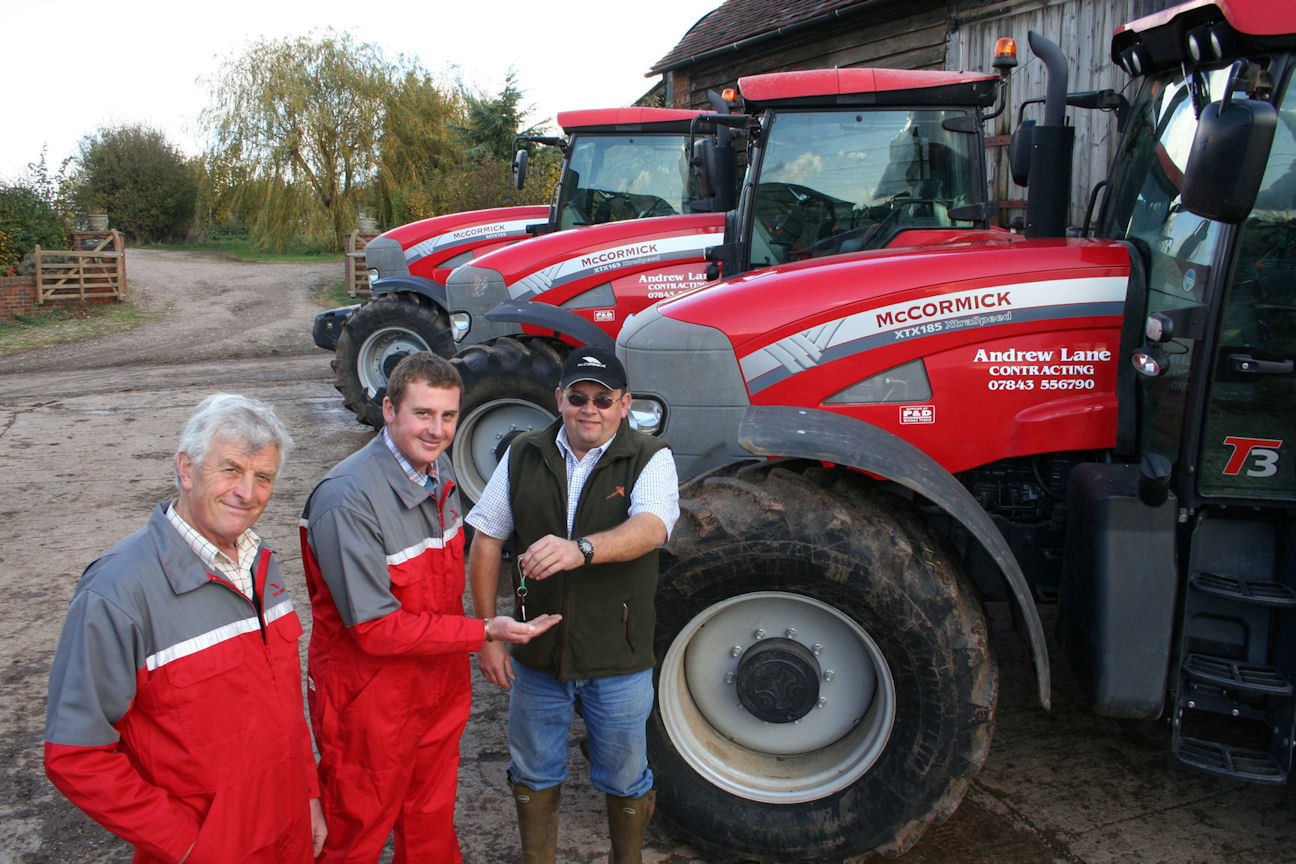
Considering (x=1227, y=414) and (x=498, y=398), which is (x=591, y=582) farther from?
(x=498, y=398)

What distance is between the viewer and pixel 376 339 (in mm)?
8492

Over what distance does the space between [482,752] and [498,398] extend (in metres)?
2.68

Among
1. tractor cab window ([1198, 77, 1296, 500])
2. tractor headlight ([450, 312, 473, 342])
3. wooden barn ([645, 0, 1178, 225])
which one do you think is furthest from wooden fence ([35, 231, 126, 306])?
tractor cab window ([1198, 77, 1296, 500])

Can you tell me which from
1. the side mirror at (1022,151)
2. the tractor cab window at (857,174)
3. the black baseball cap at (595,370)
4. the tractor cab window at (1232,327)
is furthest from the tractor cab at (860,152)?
the black baseball cap at (595,370)

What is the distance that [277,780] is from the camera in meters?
2.11

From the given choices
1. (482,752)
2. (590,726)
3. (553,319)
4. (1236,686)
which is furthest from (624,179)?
(1236,686)

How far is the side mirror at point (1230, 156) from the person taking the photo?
7.34 feet

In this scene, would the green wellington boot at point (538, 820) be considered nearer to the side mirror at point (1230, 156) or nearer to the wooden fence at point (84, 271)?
the side mirror at point (1230, 156)

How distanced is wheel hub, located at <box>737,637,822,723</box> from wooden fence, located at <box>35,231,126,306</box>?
18.5 metres

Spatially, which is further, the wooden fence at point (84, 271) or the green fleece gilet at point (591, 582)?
the wooden fence at point (84, 271)

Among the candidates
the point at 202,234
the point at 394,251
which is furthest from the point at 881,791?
the point at 202,234

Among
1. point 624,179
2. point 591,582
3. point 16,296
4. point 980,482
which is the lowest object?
point 591,582

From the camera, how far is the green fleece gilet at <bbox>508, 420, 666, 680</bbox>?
2.56 metres

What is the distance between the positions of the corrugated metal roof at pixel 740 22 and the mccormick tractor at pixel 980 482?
859cm
